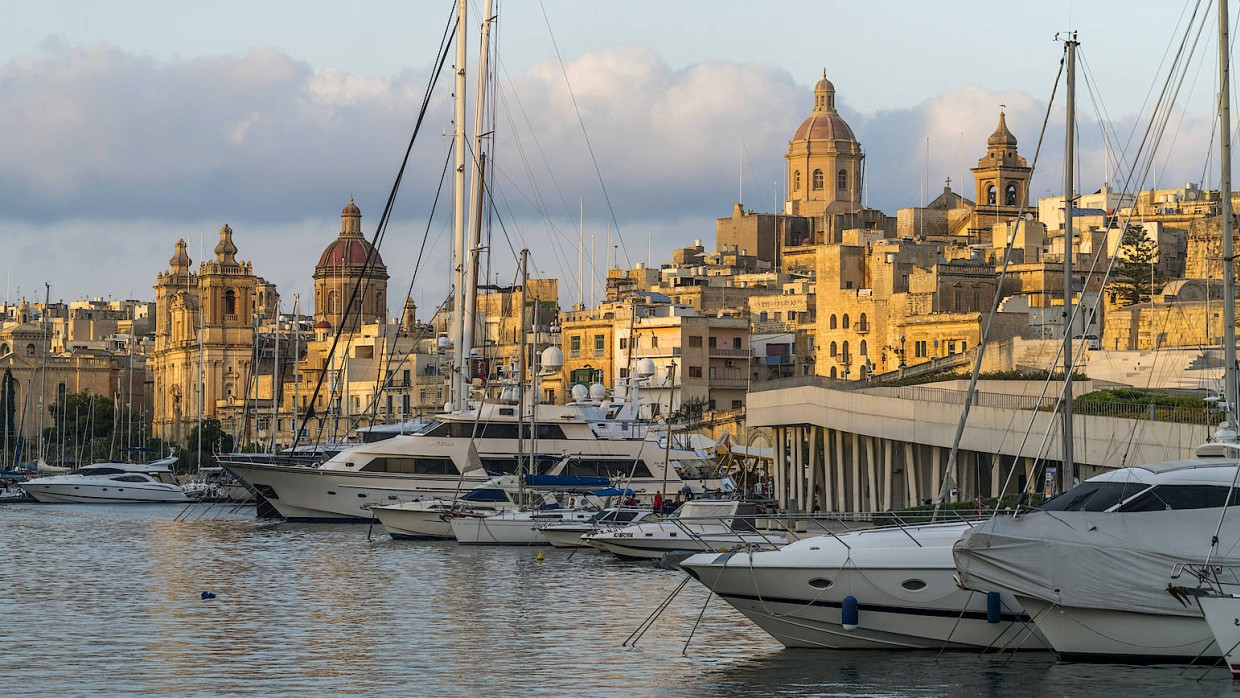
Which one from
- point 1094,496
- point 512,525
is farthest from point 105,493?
point 1094,496

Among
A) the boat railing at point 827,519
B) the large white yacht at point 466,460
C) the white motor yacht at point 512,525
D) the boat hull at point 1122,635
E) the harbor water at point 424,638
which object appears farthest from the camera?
the large white yacht at point 466,460

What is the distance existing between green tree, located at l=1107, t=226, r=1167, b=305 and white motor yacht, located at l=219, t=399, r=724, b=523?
41.4 metres

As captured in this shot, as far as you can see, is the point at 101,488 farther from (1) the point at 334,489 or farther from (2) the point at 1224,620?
(2) the point at 1224,620

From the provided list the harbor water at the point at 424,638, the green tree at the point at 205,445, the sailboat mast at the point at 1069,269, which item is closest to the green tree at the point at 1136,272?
the harbor water at the point at 424,638

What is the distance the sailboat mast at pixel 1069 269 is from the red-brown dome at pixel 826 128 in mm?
118537

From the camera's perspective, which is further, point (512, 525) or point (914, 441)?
point (914, 441)

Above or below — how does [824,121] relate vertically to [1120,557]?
above

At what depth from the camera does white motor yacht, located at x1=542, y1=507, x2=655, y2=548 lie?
53375 mm

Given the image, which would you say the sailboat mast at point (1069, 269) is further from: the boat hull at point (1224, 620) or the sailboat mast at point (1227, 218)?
the boat hull at point (1224, 620)

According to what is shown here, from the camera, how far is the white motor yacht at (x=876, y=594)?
91.5ft

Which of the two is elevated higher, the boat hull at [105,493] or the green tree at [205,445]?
the green tree at [205,445]

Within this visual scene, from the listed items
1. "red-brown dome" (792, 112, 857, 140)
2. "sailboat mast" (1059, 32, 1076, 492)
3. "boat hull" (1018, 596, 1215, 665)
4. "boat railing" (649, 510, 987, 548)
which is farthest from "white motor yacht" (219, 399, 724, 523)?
"red-brown dome" (792, 112, 857, 140)

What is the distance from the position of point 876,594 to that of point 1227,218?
9.83m

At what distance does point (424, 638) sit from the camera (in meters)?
33.4
